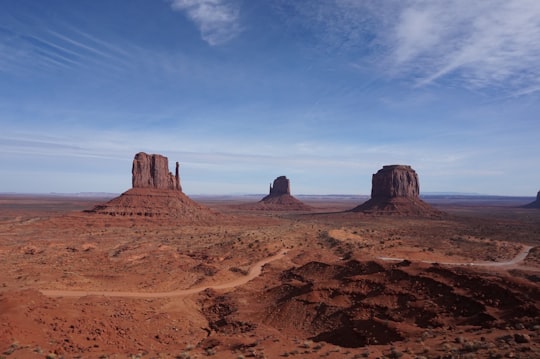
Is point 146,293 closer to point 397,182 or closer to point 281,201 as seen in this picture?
point 397,182

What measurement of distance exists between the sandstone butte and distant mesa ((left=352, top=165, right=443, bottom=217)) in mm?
56233

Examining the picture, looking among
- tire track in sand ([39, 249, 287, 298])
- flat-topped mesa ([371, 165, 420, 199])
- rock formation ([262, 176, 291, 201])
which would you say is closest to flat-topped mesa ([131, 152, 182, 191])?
tire track in sand ([39, 249, 287, 298])

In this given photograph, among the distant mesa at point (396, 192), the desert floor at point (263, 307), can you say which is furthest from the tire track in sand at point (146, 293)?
the distant mesa at point (396, 192)

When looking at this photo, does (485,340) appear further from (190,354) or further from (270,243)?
(270,243)

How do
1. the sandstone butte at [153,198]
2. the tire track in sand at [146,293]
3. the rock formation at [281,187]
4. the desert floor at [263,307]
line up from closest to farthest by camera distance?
the desert floor at [263,307] → the tire track in sand at [146,293] → the sandstone butte at [153,198] → the rock formation at [281,187]

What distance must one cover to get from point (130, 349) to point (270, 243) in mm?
30905

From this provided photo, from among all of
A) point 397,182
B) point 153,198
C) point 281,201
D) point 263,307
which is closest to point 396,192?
point 397,182

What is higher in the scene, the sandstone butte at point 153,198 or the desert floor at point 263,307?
the sandstone butte at point 153,198

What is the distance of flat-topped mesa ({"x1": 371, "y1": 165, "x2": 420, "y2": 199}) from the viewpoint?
383 feet

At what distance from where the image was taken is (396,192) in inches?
4616

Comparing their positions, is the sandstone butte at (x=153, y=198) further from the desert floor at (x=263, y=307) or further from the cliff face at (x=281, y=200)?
the cliff face at (x=281, y=200)

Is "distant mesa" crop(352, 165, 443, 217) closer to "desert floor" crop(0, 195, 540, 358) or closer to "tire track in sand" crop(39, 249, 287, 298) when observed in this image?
"desert floor" crop(0, 195, 540, 358)

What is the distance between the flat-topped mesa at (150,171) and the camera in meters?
92.2

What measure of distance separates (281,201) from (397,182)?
62.7 metres
